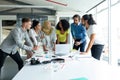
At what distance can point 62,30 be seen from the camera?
400 cm

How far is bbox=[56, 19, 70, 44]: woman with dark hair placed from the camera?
389 cm

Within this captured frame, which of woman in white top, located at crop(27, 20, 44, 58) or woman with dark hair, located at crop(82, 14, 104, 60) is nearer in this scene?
woman with dark hair, located at crop(82, 14, 104, 60)

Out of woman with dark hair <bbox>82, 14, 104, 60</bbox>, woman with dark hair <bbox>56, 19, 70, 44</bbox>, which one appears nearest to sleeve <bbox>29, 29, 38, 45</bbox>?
woman with dark hair <bbox>56, 19, 70, 44</bbox>

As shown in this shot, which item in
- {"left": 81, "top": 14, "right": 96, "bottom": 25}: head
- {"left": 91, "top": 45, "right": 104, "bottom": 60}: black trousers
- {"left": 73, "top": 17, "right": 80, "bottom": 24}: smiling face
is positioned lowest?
{"left": 91, "top": 45, "right": 104, "bottom": 60}: black trousers

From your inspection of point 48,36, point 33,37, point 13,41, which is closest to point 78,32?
point 48,36

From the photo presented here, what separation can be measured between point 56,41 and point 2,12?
5.22 m

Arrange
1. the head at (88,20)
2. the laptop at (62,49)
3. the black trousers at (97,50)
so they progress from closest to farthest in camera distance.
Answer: the laptop at (62,49), the head at (88,20), the black trousers at (97,50)

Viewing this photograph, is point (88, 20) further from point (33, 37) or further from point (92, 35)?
point (33, 37)

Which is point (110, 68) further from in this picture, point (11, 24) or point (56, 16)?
point (11, 24)

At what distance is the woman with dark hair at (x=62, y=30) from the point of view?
153 inches

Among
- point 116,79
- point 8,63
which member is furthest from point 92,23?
point 8,63

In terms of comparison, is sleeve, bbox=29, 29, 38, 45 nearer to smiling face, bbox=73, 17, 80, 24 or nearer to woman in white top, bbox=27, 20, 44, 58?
woman in white top, bbox=27, 20, 44, 58

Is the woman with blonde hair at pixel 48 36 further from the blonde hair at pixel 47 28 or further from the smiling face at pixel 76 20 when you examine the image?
the smiling face at pixel 76 20

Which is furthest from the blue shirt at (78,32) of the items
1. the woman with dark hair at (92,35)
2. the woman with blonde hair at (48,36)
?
the woman with dark hair at (92,35)
